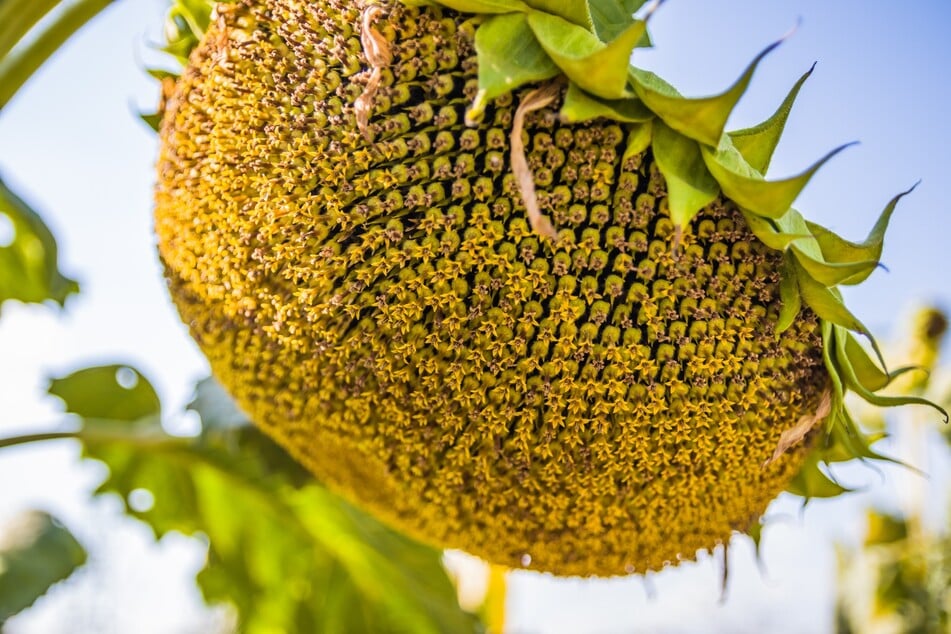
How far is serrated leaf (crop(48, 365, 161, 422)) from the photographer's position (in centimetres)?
244

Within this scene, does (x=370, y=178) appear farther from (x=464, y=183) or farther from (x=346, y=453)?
(x=346, y=453)

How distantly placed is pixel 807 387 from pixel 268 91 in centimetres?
80

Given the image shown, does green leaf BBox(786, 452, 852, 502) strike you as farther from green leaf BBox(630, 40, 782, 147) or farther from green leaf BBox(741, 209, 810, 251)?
green leaf BBox(630, 40, 782, 147)

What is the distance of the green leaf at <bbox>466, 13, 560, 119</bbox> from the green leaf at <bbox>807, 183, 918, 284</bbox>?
407mm

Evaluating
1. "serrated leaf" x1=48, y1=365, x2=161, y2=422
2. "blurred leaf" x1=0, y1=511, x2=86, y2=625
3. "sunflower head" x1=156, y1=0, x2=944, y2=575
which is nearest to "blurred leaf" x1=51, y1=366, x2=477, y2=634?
"serrated leaf" x1=48, y1=365, x2=161, y2=422

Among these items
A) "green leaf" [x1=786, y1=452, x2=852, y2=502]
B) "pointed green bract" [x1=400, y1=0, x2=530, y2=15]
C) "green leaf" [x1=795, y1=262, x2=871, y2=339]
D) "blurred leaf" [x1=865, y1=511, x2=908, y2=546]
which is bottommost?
"blurred leaf" [x1=865, y1=511, x2=908, y2=546]

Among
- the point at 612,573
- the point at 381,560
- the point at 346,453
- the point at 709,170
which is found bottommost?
the point at 381,560

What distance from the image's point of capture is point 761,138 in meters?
1.13

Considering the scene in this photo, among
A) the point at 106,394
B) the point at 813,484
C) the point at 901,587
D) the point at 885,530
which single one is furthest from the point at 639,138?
the point at 885,530

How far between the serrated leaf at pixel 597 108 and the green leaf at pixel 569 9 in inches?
3.4

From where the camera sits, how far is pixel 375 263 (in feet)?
3.82

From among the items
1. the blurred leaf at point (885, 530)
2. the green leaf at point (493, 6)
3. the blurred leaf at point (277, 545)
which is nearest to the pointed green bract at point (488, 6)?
the green leaf at point (493, 6)

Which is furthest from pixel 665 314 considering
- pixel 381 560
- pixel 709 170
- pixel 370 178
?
pixel 381 560

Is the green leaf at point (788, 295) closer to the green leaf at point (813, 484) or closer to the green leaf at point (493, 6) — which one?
the green leaf at point (813, 484)
